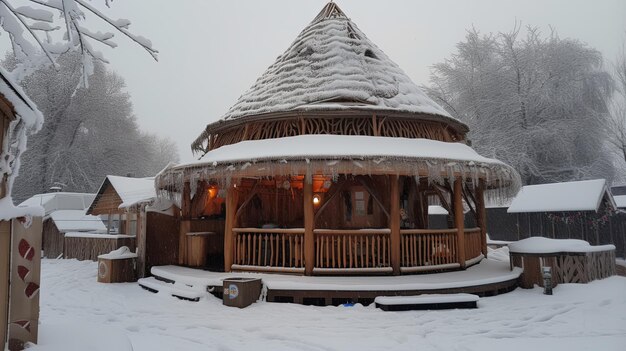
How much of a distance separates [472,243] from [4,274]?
1039cm

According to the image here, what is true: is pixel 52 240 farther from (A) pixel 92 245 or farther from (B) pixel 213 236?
(B) pixel 213 236

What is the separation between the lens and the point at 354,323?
651 centimetres

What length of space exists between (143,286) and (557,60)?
28525mm

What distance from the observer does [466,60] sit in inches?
1243

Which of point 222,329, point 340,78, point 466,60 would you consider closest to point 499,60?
point 466,60

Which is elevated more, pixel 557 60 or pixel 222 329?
pixel 557 60

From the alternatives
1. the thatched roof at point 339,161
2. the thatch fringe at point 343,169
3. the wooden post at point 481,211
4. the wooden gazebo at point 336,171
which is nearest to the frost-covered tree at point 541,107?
the wooden post at point 481,211

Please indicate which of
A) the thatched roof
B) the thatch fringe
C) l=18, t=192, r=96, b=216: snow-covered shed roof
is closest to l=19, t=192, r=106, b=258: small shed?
l=18, t=192, r=96, b=216: snow-covered shed roof

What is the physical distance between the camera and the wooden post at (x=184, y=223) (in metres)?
11.6

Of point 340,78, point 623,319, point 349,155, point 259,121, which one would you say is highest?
point 340,78

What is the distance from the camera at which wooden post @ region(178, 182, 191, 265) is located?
11.6 meters

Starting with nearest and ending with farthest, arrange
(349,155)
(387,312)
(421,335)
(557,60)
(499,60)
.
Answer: (421,335) < (387,312) < (349,155) < (557,60) < (499,60)

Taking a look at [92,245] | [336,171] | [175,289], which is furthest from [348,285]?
[92,245]

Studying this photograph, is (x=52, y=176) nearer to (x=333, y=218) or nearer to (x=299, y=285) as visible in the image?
(x=333, y=218)
